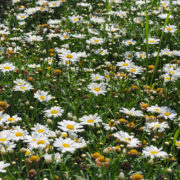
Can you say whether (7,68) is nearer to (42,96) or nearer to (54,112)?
(42,96)

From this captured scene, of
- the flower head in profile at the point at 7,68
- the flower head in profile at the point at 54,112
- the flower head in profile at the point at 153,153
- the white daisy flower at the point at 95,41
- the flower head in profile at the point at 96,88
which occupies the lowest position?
the flower head in profile at the point at 153,153

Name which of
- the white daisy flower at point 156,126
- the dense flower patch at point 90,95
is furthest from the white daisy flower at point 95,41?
the white daisy flower at point 156,126

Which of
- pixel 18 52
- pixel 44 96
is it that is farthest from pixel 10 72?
pixel 44 96

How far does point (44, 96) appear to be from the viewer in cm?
301

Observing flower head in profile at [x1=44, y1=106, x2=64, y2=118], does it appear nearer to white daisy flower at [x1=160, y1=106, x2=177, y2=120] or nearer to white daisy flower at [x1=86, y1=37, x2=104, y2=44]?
white daisy flower at [x1=160, y1=106, x2=177, y2=120]

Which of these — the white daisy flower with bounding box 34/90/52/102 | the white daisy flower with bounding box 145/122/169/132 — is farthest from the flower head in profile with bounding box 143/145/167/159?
the white daisy flower with bounding box 34/90/52/102

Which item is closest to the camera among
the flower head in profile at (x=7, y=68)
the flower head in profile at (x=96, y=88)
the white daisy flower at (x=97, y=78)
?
the flower head in profile at (x=96, y=88)

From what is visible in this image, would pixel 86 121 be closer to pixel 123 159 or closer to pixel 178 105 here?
pixel 123 159

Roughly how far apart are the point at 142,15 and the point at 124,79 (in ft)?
6.01

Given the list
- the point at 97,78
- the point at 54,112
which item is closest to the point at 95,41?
the point at 97,78

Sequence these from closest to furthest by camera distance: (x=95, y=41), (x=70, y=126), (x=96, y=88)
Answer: (x=70, y=126) < (x=96, y=88) < (x=95, y=41)

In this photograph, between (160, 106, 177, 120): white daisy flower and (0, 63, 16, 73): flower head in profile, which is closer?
(160, 106, 177, 120): white daisy flower

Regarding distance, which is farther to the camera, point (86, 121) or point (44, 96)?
point (44, 96)

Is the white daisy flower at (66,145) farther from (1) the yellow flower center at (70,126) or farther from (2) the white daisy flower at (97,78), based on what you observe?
(2) the white daisy flower at (97,78)
